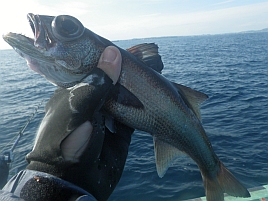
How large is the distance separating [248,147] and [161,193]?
5.15 meters

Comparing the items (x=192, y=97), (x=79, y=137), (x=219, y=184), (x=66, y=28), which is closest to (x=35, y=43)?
(x=66, y=28)

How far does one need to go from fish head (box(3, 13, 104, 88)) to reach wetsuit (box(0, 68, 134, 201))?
0.65 feet

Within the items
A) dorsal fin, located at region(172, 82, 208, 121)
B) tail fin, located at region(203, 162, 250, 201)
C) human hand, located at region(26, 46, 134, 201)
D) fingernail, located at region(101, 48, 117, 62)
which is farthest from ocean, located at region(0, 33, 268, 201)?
fingernail, located at region(101, 48, 117, 62)

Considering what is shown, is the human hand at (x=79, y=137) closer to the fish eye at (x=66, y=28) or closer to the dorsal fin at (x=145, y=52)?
the fish eye at (x=66, y=28)

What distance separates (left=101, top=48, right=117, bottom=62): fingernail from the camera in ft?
10.9

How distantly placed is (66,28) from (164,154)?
256cm

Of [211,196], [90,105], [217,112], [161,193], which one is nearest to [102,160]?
[90,105]

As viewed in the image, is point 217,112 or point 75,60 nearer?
point 75,60

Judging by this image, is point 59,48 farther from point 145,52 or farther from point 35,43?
point 145,52

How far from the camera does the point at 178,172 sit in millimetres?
10148

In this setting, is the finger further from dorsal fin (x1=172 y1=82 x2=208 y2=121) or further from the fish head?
dorsal fin (x1=172 y1=82 x2=208 y2=121)

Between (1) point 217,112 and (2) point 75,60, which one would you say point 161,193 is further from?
(1) point 217,112

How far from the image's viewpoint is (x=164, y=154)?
445 centimetres

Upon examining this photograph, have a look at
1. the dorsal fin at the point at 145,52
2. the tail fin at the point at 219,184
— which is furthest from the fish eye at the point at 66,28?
the tail fin at the point at 219,184
